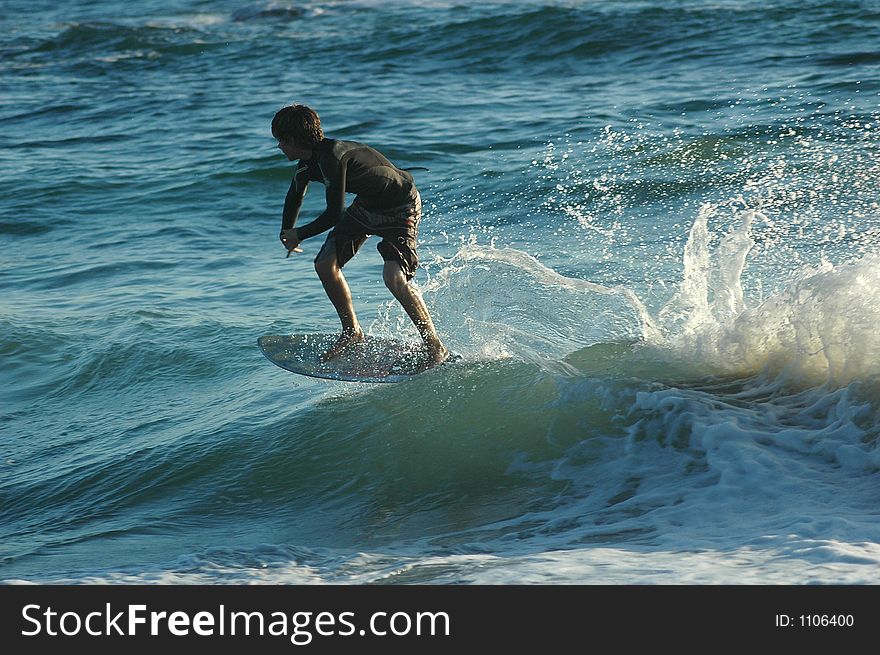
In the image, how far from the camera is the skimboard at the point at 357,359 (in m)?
7.08

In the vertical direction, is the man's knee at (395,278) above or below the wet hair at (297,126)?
below

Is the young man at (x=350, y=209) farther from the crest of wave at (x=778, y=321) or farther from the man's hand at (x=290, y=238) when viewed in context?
the crest of wave at (x=778, y=321)

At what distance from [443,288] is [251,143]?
923 cm

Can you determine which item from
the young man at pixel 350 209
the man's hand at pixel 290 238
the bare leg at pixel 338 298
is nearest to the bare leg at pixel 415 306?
Answer: the young man at pixel 350 209

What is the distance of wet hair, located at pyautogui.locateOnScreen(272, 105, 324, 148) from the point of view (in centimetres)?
644

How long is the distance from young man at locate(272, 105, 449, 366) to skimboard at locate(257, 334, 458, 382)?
186mm

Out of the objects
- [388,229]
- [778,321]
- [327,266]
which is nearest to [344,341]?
[327,266]

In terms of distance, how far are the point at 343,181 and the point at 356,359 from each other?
1.28 m

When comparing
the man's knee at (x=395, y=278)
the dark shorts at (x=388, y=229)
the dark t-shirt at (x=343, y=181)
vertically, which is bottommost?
the man's knee at (x=395, y=278)

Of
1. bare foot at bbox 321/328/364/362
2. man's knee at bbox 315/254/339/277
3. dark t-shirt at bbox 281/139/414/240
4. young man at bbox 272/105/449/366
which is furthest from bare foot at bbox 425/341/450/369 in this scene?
dark t-shirt at bbox 281/139/414/240

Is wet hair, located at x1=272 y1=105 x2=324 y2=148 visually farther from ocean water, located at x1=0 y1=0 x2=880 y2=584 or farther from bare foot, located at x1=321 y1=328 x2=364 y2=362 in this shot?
ocean water, located at x1=0 y1=0 x2=880 y2=584

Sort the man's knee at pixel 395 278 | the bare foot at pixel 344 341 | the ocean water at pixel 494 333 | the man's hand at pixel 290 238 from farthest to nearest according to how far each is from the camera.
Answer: the bare foot at pixel 344 341
the man's knee at pixel 395 278
the man's hand at pixel 290 238
the ocean water at pixel 494 333

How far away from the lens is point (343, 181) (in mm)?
6547

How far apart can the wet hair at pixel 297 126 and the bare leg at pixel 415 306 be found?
915mm
